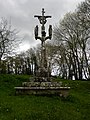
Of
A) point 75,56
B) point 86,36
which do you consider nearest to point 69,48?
point 75,56

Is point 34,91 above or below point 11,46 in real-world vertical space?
below

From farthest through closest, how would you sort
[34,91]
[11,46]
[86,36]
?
1. [86,36]
2. [11,46]
3. [34,91]

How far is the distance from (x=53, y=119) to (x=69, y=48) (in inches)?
1519

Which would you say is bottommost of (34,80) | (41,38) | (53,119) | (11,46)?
(53,119)

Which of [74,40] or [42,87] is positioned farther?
[74,40]

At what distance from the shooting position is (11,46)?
37.2m

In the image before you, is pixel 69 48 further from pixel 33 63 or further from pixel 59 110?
pixel 59 110

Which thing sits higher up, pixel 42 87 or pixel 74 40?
pixel 74 40

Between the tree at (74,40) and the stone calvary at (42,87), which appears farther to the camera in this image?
the tree at (74,40)

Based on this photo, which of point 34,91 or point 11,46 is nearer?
point 34,91

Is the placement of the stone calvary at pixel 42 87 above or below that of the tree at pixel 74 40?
below

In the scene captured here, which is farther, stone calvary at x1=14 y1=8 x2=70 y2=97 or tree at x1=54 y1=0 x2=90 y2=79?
tree at x1=54 y1=0 x2=90 y2=79

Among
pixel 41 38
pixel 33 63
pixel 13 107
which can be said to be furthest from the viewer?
pixel 33 63

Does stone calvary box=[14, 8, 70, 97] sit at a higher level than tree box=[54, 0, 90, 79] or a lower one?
lower
